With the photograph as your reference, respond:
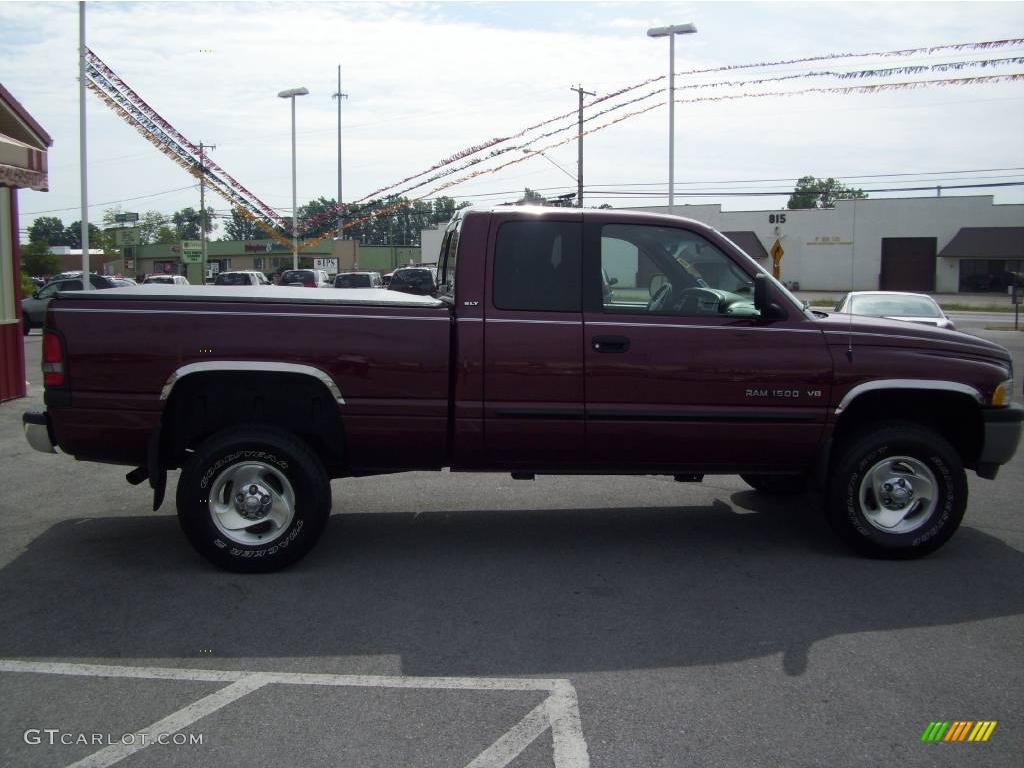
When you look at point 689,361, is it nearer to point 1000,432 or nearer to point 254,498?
point 1000,432

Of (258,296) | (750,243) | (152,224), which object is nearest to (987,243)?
(750,243)

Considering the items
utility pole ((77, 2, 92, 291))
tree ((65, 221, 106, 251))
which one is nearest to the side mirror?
utility pole ((77, 2, 92, 291))

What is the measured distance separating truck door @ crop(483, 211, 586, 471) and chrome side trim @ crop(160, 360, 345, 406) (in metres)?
0.97

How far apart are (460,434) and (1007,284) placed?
2354 inches

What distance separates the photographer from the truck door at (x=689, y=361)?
5535mm

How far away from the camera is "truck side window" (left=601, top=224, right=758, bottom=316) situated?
5.68 m

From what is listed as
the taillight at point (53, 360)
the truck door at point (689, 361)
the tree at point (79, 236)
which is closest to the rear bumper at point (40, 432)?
the taillight at point (53, 360)

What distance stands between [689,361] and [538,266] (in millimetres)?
1063

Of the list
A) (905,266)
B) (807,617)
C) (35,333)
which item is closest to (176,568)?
(807,617)

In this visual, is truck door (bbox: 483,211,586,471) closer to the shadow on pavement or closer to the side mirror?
the shadow on pavement

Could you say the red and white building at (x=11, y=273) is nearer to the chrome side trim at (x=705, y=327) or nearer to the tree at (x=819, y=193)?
the chrome side trim at (x=705, y=327)

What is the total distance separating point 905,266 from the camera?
58938mm

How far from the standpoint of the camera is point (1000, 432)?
5.77m

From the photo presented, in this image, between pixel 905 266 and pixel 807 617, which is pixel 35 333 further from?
pixel 905 266
